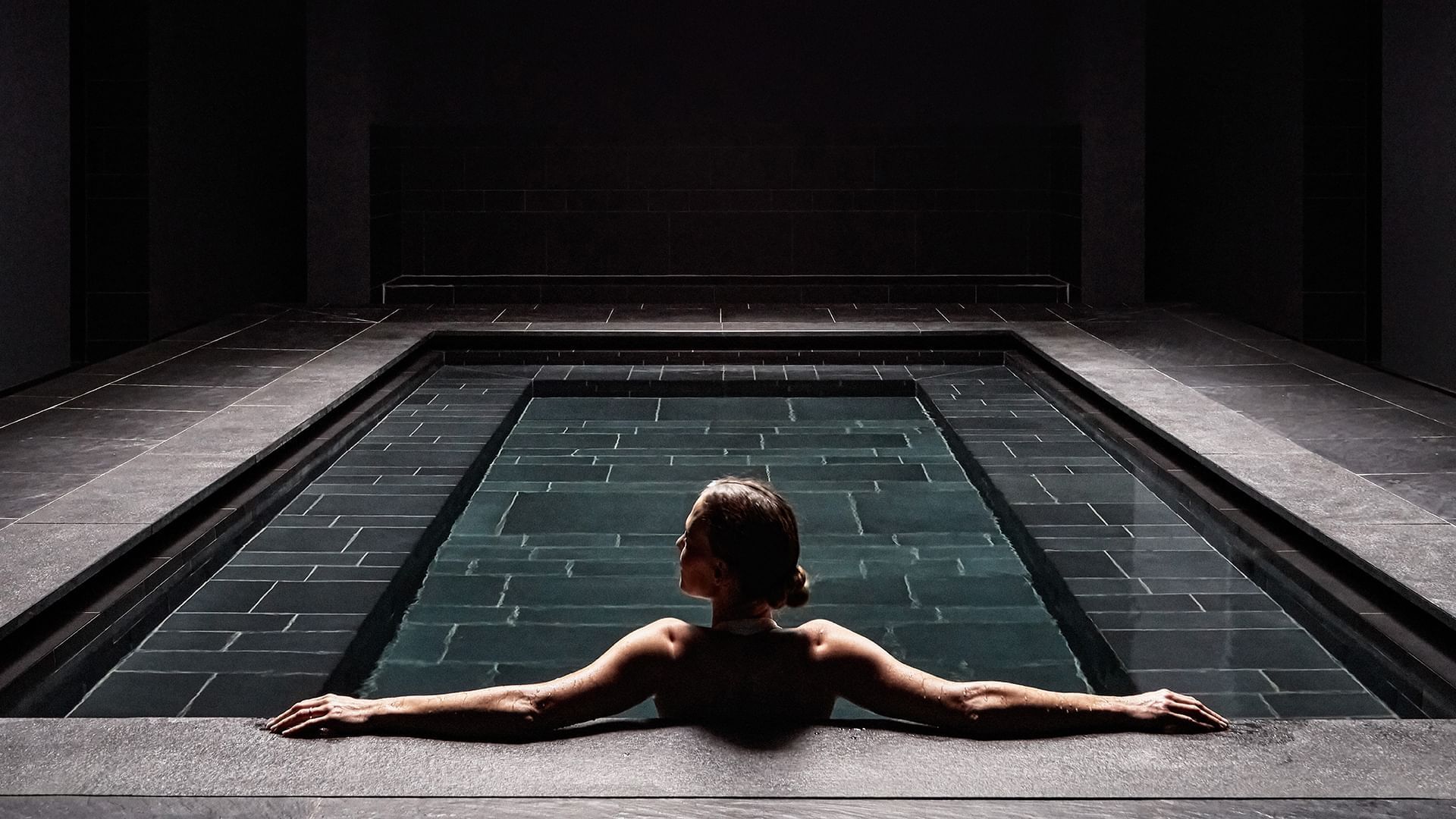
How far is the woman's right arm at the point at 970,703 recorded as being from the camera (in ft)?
8.16

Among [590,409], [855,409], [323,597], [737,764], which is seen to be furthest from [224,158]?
[737,764]

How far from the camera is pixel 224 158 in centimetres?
907

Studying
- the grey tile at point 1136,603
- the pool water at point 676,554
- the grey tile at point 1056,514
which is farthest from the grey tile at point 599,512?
the grey tile at point 1136,603

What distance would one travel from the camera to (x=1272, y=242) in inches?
335

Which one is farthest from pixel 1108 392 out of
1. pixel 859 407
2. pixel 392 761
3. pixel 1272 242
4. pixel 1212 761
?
pixel 392 761

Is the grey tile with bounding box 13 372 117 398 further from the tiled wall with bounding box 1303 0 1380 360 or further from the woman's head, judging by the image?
the tiled wall with bounding box 1303 0 1380 360

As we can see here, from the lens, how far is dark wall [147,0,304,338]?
824cm

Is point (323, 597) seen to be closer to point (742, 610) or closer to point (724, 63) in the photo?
point (742, 610)

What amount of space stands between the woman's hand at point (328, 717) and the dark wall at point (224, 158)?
6.13 metres

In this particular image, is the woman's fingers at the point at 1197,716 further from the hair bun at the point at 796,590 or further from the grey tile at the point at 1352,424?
the grey tile at the point at 1352,424

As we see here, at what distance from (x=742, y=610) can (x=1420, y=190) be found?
6.26 m

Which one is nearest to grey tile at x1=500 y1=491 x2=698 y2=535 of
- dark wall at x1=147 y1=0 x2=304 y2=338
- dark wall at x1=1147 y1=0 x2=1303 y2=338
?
dark wall at x1=147 y1=0 x2=304 y2=338

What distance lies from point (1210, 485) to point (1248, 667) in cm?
164

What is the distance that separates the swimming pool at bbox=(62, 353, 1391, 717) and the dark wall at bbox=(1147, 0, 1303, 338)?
8.13ft
